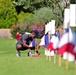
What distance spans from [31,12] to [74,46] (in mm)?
70079

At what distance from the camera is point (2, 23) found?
8025 cm

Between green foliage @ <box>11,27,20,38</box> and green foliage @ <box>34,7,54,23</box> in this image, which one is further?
green foliage @ <box>11,27,20,38</box>

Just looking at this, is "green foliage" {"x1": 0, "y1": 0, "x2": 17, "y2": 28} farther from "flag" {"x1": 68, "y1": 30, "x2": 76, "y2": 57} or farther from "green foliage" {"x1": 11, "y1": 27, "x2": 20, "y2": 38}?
"flag" {"x1": 68, "y1": 30, "x2": 76, "y2": 57}

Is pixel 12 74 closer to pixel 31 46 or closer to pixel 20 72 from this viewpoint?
pixel 20 72

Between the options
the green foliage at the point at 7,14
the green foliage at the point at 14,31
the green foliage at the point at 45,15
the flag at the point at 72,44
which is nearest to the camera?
the flag at the point at 72,44

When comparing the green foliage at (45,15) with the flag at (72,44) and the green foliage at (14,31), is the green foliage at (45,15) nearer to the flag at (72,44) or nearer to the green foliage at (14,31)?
the green foliage at (14,31)

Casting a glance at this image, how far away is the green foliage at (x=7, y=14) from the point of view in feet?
261

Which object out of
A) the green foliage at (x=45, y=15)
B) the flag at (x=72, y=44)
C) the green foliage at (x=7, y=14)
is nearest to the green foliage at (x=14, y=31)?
the green foliage at (x=45, y=15)

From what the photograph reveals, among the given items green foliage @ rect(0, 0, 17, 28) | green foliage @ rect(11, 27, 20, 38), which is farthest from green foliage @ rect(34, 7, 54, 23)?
green foliage @ rect(0, 0, 17, 28)

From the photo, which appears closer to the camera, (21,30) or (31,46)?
(31,46)

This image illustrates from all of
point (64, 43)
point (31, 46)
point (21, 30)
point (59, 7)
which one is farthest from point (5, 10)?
point (64, 43)

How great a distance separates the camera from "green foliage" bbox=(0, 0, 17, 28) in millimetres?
79438

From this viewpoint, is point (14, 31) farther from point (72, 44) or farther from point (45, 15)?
point (72, 44)

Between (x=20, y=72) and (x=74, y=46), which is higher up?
(x=74, y=46)
